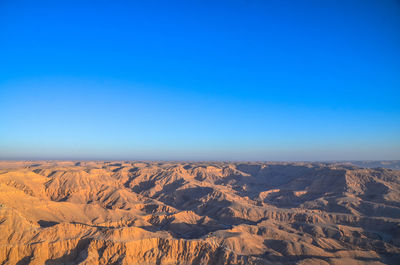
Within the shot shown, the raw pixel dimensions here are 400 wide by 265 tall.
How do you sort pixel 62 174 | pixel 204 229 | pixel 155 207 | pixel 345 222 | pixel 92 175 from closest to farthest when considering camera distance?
pixel 204 229
pixel 345 222
pixel 155 207
pixel 62 174
pixel 92 175

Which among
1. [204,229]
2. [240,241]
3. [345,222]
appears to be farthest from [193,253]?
[345,222]

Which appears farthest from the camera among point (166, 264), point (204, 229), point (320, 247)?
point (204, 229)

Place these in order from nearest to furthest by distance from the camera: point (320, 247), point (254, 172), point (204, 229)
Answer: point (320, 247), point (204, 229), point (254, 172)

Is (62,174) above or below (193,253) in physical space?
above

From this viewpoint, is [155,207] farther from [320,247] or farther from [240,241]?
[320,247]

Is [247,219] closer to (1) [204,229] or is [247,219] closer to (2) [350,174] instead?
(1) [204,229]

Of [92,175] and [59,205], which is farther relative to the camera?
[92,175]

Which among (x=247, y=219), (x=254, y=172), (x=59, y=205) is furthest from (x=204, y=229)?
(x=254, y=172)
